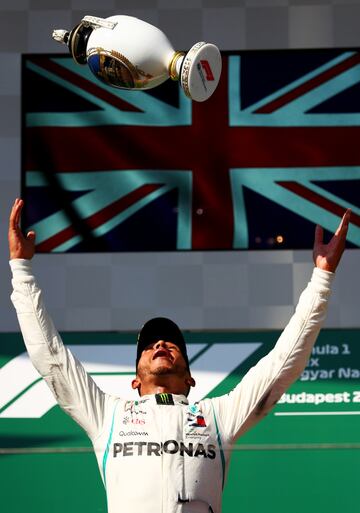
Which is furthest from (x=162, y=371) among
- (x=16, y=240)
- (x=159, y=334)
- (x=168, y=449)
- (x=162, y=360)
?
(x=16, y=240)

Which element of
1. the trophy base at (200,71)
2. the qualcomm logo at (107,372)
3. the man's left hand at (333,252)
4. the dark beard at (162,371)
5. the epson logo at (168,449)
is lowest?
the qualcomm logo at (107,372)

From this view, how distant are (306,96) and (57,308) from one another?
141 centimetres

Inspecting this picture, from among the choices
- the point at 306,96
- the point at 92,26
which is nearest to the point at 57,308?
the point at 306,96

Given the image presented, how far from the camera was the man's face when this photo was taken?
3240 mm

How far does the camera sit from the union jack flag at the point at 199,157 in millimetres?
5340

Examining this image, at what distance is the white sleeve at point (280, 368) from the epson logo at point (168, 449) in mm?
90

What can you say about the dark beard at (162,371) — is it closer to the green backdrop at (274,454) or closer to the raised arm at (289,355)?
the raised arm at (289,355)

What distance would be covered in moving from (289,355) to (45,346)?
2.02 ft

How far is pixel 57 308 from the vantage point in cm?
527

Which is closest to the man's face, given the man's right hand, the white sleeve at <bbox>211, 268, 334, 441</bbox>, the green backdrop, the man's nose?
the man's nose

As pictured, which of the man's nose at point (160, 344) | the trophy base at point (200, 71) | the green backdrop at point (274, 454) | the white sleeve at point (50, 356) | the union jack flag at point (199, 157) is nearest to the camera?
the white sleeve at point (50, 356)

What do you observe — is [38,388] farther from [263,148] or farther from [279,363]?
[279,363]

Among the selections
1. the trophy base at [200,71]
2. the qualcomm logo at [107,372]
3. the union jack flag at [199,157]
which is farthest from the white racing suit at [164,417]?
the union jack flag at [199,157]

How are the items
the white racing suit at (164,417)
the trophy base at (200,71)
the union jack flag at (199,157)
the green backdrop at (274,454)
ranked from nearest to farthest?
the white racing suit at (164,417) → the trophy base at (200,71) → the green backdrop at (274,454) → the union jack flag at (199,157)
